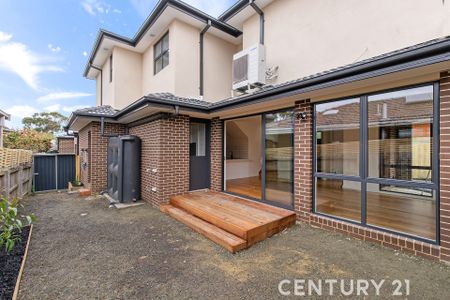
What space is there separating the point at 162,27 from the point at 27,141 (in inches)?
482

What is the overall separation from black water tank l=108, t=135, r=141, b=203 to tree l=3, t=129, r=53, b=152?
10.8 m

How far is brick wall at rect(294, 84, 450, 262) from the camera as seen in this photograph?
3.04 m

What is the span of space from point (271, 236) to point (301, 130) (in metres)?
2.28

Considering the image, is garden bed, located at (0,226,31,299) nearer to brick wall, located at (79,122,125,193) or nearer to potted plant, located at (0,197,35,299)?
potted plant, located at (0,197,35,299)

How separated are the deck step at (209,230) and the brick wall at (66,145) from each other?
1180 centimetres

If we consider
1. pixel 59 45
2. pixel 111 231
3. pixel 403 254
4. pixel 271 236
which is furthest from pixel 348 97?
pixel 59 45

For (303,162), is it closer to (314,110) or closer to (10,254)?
(314,110)

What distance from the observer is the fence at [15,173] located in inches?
225

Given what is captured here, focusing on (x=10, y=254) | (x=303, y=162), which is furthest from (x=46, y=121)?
(x=303, y=162)

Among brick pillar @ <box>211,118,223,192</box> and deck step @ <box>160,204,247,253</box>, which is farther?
brick pillar @ <box>211,118,223,192</box>

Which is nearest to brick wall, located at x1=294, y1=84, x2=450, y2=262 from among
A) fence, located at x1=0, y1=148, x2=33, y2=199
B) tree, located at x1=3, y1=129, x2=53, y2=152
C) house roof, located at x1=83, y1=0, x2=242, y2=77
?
house roof, located at x1=83, y1=0, x2=242, y2=77

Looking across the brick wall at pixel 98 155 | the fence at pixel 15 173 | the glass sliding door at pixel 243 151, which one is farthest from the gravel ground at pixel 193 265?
the glass sliding door at pixel 243 151

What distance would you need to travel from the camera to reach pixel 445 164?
120 inches

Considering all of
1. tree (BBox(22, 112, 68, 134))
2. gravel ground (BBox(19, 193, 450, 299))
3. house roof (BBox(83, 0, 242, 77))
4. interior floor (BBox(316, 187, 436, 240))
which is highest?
house roof (BBox(83, 0, 242, 77))
